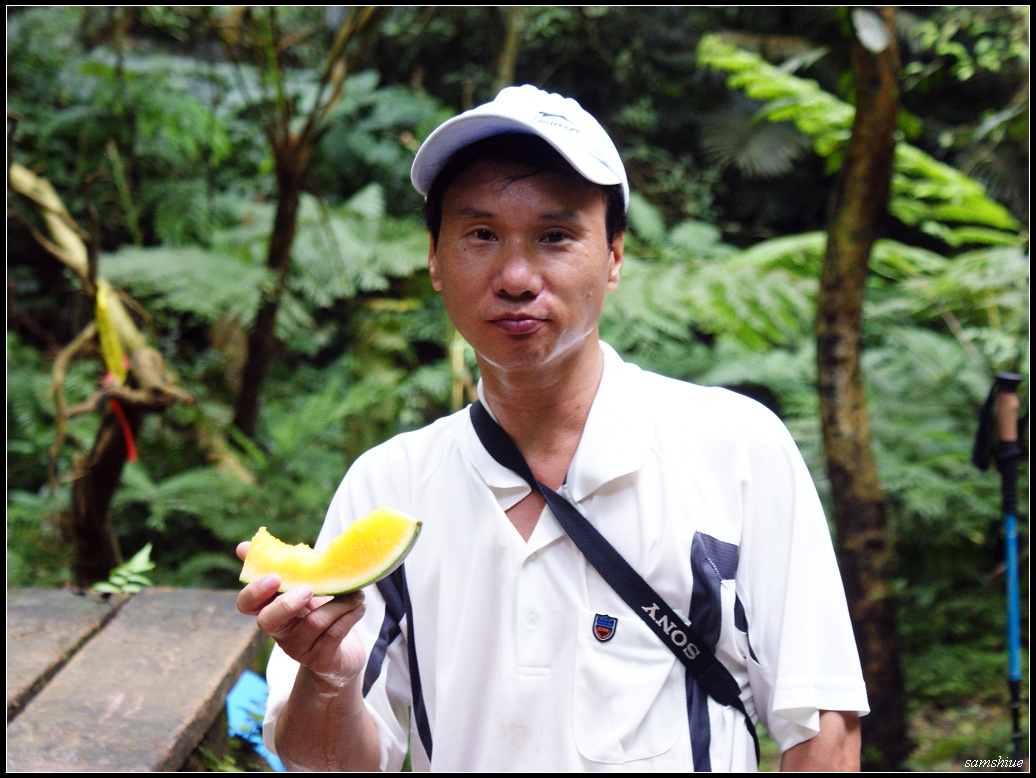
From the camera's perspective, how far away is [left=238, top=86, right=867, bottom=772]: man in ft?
4.32

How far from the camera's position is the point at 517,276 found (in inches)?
55.2

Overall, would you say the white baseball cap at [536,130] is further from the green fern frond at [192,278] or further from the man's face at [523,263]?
the green fern frond at [192,278]

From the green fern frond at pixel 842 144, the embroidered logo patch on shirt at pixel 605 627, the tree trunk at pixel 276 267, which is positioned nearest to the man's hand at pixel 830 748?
the embroidered logo patch on shirt at pixel 605 627

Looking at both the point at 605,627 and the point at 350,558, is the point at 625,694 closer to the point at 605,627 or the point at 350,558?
the point at 605,627

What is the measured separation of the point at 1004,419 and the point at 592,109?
17.3 ft

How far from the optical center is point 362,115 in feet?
23.8

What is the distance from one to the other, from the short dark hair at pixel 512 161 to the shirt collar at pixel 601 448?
0.28 metres

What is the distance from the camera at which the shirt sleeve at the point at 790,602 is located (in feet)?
4.29

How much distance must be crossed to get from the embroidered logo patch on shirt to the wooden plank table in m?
1.06

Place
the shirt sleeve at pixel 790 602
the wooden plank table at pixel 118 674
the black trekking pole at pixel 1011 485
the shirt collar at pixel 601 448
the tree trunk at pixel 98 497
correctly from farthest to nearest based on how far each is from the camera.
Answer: the tree trunk at pixel 98 497 → the black trekking pole at pixel 1011 485 → the wooden plank table at pixel 118 674 → the shirt collar at pixel 601 448 → the shirt sleeve at pixel 790 602

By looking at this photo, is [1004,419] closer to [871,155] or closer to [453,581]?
[871,155]

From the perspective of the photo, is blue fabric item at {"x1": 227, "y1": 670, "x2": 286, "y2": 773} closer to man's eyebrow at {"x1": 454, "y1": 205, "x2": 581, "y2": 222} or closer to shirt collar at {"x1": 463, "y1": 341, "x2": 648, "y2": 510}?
shirt collar at {"x1": 463, "y1": 341, "x2": 648, "y2": 510}

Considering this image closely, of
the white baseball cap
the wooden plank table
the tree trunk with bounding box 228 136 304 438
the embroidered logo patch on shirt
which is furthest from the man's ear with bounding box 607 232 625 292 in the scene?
the tree trunk with bounding box 228 136 304 438

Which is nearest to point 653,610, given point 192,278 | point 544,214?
point 544,214
